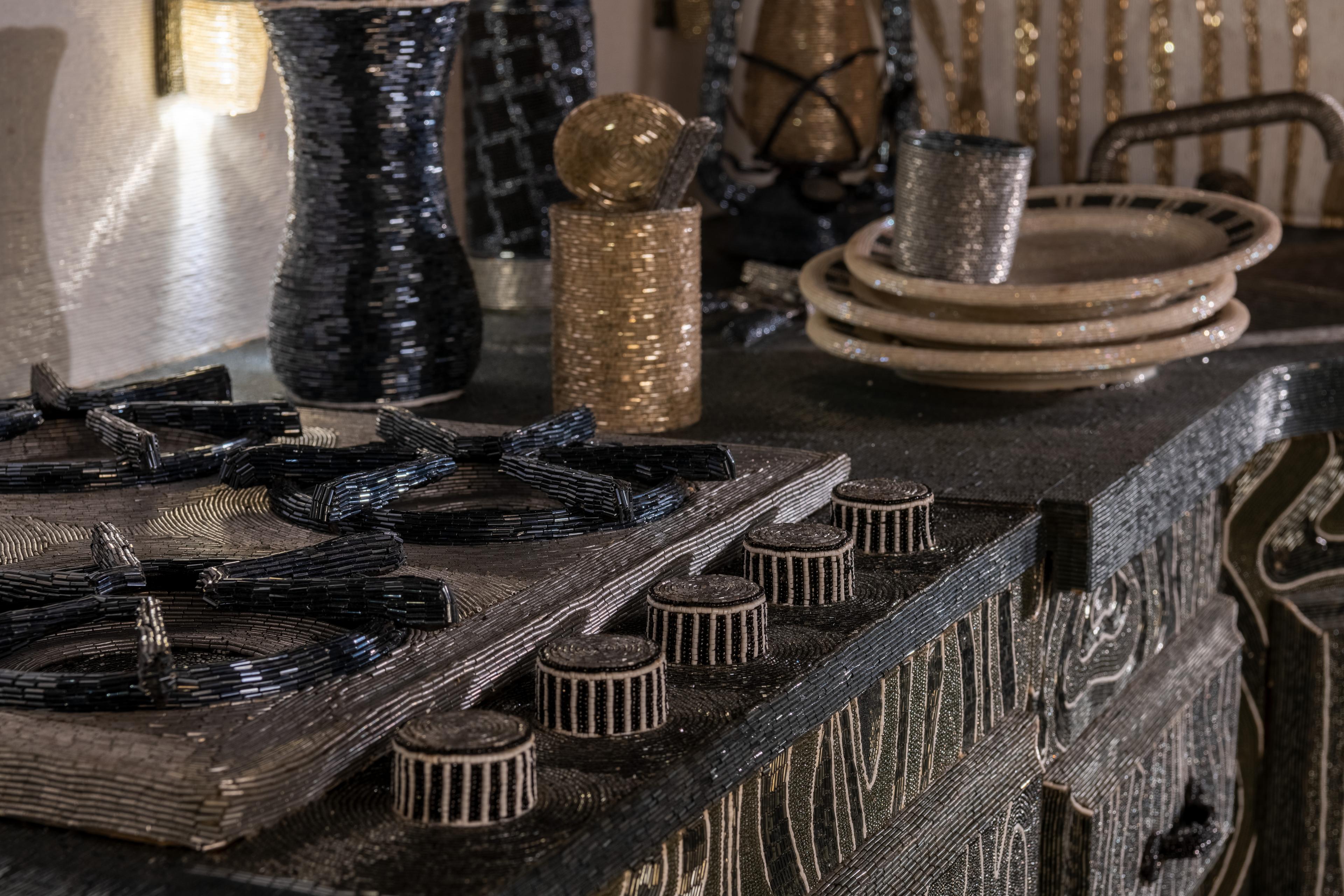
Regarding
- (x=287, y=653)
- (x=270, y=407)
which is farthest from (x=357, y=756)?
(x=270, y=407)

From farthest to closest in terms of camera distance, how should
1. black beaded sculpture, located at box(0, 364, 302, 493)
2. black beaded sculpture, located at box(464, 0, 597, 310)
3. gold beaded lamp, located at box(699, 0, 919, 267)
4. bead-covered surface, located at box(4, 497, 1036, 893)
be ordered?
gold beaded lamp, located at box(699, 0, 919, 267)
black beaded sculpture, located at box(464, 0, 597, 310)
black beaded sculpture, located at box(0, 364, 302, 493)
bead-covered surface, located at box(4, 497, 1036, 893)

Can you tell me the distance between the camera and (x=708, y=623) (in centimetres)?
68

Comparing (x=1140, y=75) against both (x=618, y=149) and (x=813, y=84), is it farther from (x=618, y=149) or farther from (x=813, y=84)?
(x=618, y=149)

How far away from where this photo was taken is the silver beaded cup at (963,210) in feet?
3.87

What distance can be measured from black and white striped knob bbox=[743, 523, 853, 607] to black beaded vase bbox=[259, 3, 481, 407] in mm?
445

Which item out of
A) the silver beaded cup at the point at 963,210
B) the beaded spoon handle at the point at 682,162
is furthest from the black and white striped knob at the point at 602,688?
the silver beaded cup at the point at 963,210

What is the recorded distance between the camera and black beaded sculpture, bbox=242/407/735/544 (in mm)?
772

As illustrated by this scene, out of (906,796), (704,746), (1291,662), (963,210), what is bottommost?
(1291,662)

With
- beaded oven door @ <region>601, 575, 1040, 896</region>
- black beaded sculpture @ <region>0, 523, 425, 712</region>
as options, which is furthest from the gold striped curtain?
black beaded sculpture @ <region>0, 523, 425, 712</region>

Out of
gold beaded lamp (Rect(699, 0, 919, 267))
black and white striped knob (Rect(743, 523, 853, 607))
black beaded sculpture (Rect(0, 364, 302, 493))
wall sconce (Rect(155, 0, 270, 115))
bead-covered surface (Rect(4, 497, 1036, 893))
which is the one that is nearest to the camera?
bead-covered surface (Rect(4, 497, 1036, 893))

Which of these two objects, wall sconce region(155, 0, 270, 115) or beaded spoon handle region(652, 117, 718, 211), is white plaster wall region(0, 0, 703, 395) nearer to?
wall sconce region(155, 0, 270, 115)

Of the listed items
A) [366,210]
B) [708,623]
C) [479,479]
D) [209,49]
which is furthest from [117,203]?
[708,623]

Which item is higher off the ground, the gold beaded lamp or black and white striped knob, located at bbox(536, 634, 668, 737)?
the gold beaded lamp

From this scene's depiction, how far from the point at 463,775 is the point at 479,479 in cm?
35
